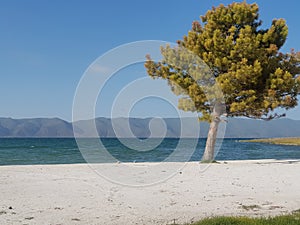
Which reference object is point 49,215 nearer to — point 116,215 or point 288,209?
point 116,215

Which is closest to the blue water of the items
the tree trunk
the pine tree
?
the tree trunk

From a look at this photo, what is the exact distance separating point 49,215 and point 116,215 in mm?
1281

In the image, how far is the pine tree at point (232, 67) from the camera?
18469mm

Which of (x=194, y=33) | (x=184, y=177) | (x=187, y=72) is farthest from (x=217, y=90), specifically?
(x=184, y=177)

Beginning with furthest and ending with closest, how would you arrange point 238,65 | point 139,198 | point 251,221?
point 238,65 < point 139,198 < point 251,221

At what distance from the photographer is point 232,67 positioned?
18.4 meters

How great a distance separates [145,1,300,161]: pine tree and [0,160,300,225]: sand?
658 centimetres

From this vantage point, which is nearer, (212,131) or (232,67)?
(232,67)

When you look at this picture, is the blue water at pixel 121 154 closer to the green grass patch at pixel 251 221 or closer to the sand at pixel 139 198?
the sand at pixel 139 198

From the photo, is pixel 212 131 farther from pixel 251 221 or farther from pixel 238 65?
pixel 251 221

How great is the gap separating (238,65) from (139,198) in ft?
36.7

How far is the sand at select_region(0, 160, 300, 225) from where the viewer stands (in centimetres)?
705

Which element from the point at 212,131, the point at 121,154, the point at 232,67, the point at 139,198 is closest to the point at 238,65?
the point at 232,67

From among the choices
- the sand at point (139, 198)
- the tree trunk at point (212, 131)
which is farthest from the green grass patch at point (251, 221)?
the tree trunk at point (212, 131)
